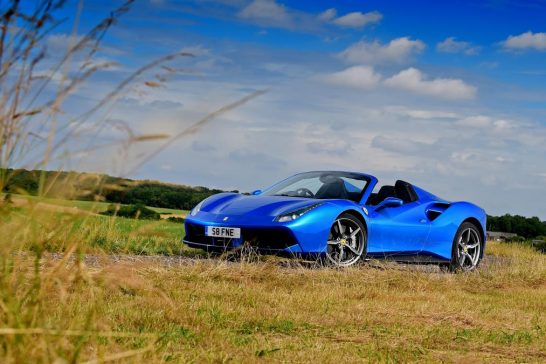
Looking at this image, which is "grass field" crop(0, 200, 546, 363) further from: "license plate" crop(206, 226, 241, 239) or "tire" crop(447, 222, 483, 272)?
"tire" crop(447, 222, 483, 272)

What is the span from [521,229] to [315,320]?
1129 inches

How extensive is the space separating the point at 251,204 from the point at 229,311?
4.18 metres

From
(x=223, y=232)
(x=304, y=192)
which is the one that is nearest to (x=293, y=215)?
(x=223, y=232)

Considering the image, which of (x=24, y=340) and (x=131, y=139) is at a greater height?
(x=131, y=139)

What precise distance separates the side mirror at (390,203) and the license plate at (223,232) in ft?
6.73

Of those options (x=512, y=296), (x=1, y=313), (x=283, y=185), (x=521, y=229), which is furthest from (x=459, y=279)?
(x=521, y=229)

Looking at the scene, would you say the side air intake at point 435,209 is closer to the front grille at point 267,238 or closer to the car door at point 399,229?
the car door at point 399,229

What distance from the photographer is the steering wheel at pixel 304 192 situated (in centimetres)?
1077

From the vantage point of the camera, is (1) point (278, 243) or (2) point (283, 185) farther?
(2) point (283, 185)

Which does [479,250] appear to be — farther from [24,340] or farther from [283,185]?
[24,340]

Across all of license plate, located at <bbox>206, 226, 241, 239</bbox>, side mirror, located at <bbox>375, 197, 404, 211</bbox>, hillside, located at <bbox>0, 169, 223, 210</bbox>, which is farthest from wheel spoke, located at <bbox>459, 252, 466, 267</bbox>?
hillside, located at <bbox>0, 169, 223, 210</bbox>

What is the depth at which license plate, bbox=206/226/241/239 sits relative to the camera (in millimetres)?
9578

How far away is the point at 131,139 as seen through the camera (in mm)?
3045

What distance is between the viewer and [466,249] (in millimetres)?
11719
